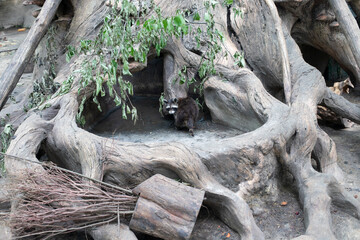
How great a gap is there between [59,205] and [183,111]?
222 cm

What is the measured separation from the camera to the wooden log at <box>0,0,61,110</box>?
5133mm

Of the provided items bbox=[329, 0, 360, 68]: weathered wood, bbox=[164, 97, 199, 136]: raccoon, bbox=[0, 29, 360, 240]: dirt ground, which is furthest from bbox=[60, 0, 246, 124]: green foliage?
bbox=[329, 0, 360, 68]: weathered wood

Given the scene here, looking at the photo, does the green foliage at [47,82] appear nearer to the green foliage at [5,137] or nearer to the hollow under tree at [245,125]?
the hollow under tree at [245,125]

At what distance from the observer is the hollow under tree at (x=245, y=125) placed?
3.87 metres

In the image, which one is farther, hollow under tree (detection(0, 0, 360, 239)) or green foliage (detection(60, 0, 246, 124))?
green foliage (detection(60, 0, 246, 124))

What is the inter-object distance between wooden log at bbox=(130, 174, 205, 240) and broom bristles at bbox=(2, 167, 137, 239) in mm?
119

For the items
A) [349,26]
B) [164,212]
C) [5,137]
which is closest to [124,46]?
[5,137]

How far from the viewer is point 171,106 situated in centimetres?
535

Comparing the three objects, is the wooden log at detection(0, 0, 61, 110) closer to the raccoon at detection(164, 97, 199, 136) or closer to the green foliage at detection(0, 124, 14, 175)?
the green foliage at detection(0, 124, 14, 175)

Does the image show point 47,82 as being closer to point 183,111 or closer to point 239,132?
point 183,111

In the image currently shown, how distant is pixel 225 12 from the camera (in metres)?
6.24

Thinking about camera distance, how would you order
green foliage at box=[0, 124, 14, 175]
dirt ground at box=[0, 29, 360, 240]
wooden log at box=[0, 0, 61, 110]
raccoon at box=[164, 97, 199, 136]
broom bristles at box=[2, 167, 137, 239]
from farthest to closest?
1. raccoon at box=[164, 97, 199, 136]
2. wooden log at box=[0, 0, 61, 110]
3. green foliage at box=[0, 124, 14, 175]
4. dirt ground at box=[0, 29, 360, 240]
5. broom bristles at box=[2, 167, 137, 239]

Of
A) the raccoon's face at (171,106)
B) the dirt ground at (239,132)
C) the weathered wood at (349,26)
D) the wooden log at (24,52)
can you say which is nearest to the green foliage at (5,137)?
the wooden log at (24,52)

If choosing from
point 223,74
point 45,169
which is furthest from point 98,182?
point 223,74
